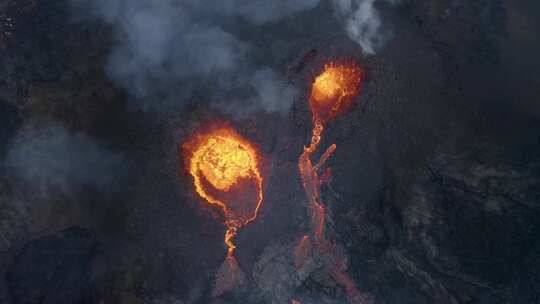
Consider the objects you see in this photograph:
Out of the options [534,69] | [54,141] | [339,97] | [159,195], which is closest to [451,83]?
[534,69]

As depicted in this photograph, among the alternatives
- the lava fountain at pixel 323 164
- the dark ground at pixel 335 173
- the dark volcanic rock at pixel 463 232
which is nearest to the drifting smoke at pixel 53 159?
the dark ground at pixel 335 173

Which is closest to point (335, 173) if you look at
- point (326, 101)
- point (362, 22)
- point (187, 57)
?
point (326, 101)

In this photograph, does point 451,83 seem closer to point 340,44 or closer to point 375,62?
point 375,62

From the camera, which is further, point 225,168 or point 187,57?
A: point 225,168

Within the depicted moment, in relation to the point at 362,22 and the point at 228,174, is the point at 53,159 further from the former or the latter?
the point at 362,22

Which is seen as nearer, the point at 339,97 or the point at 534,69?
the point at 534,69

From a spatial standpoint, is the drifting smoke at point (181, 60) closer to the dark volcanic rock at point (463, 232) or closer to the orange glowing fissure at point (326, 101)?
the orange glowing fissure at point (326, 101)
